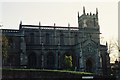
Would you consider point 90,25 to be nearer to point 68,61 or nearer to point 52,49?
point 52,49

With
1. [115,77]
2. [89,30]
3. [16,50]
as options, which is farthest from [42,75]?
[89,30]

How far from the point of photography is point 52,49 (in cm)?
5919

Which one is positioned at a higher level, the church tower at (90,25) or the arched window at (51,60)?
the church tower at (90,25)

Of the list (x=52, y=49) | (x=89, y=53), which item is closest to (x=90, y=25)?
(x=89, y=53)

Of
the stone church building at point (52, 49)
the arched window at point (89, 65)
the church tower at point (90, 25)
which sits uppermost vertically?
the church tower at point (90, 25)

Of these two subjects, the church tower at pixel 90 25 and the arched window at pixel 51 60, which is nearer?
the arched window at pixel 51 60

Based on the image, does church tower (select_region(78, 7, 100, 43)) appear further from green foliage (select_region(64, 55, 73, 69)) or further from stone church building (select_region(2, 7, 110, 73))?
green foliage (select_region(64, 55, 73, 69))

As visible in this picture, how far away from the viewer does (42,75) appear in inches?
1325

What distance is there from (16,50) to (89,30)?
1929 centimetres

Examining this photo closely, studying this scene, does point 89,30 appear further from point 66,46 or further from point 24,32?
point 24,32

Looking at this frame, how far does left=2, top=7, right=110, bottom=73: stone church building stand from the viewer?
185 ft

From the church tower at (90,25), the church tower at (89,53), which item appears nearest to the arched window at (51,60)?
the church tower at (89,53)

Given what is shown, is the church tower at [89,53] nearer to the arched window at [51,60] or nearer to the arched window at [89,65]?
the arched window at [89,65]

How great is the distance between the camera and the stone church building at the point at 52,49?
56500 millimetres
